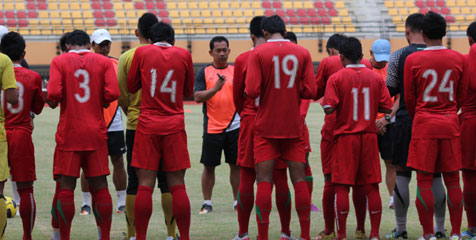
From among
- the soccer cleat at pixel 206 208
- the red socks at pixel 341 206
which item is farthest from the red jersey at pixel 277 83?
the soccer cleat at pixel 206 208

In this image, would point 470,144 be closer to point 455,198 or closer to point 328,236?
point 455,198

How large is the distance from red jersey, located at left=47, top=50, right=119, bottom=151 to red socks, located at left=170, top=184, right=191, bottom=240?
2.54ft

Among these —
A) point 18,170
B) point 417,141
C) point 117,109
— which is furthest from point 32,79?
point 417,141

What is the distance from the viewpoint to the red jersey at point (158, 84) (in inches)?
266

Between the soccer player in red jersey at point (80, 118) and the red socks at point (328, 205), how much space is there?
2128mm

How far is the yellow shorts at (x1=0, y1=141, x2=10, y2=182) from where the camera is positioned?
21.9ft

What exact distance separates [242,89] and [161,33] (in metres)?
0.92

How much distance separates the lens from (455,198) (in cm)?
711

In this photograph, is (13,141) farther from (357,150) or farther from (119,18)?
(119,18)

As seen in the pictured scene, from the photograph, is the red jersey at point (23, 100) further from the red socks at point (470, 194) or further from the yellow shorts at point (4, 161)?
the red socks at point (470, 194)

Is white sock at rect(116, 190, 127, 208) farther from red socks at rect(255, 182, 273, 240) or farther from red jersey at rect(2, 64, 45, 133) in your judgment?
red socks at rect(255, 182, 273, 240)

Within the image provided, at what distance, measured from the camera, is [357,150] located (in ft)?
23.4

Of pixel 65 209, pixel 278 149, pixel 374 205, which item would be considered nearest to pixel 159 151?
pixel 65 209

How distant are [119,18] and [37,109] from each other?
2680 cm
